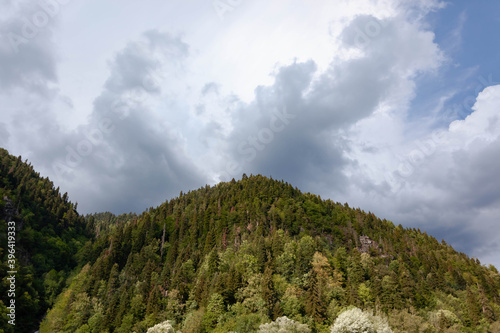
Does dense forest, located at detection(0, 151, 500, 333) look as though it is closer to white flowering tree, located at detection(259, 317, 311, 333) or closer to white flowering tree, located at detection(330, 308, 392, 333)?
white flowering tree, located at detection(259, 317, 311, 333)

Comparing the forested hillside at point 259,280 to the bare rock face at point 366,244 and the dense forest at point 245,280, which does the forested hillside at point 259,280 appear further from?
the bare rock face at point 366,244

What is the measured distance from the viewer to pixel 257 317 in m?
87.5

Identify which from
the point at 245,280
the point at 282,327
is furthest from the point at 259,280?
the point at 282,327

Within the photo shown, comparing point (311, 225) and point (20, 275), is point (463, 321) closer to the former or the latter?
point (311, 225)

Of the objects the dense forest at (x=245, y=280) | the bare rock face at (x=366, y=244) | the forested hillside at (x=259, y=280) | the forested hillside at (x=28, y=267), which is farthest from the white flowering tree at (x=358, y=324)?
the bare rock face at (x=366, y=244)

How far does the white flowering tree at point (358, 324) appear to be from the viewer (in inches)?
2830

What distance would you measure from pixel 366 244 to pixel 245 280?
367 ft

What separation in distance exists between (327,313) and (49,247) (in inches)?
7307

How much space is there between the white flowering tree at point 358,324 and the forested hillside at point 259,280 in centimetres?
1732

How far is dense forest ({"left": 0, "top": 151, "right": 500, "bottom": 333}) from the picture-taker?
3821 inches

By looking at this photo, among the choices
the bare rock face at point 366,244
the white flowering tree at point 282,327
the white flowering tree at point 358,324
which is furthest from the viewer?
the bare rock face at point 366,244

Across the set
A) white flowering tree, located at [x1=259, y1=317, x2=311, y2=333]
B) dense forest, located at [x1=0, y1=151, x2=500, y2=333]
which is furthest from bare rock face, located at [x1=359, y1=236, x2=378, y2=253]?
white flowering tree, located at [x1=259, y1=317, x2=311, y2=333]

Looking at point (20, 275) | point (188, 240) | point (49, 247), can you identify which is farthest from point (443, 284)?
point (49, 247)

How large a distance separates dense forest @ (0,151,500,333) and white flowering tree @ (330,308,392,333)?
931 mm
